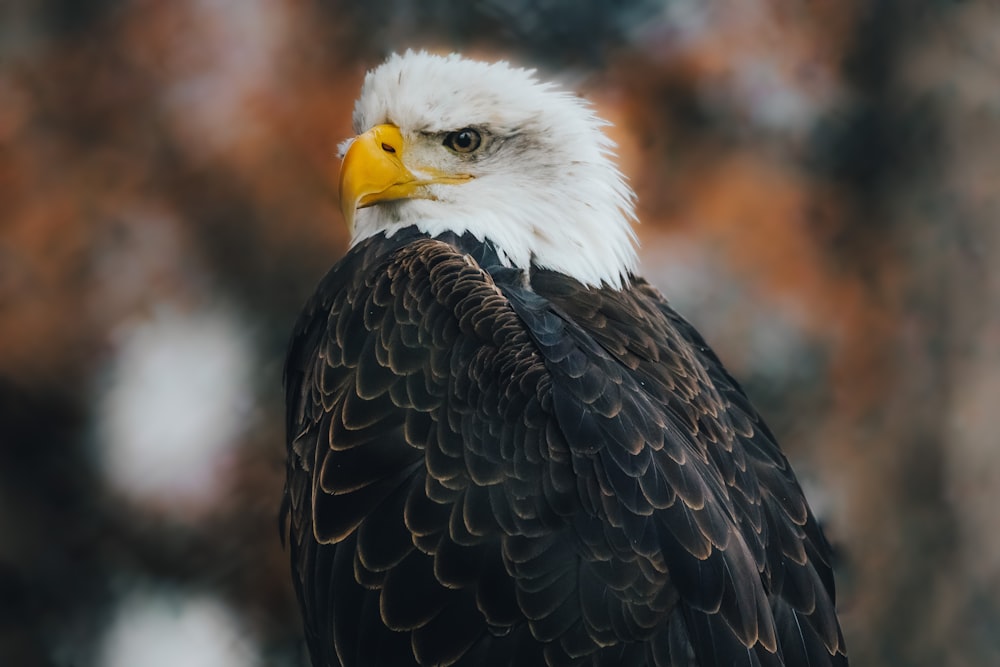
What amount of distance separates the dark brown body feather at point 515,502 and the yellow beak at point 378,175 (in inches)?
7.3

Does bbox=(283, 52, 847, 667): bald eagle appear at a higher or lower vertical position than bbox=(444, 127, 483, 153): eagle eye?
lower

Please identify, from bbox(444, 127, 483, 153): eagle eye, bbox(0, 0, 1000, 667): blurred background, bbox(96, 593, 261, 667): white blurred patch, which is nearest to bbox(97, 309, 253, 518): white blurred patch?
bbox(0, 0, 1000, 667): blurred background

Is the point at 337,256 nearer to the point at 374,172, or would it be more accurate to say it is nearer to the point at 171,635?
the point at 374,172

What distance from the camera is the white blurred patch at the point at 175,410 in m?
2.31

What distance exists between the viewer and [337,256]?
2404mm

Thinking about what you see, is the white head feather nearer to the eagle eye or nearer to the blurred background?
the eagle eye

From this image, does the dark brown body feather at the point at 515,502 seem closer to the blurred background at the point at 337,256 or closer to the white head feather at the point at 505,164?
the white head feather at the point at 505,164

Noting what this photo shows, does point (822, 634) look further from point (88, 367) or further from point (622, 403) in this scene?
point (88, 367)

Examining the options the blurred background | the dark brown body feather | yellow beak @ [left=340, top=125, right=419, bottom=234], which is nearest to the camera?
the dark brown body feather

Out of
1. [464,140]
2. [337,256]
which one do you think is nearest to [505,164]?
[464,140]

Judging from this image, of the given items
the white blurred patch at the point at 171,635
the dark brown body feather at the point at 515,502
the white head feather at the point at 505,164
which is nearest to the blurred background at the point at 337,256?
the white blurred patch at the point at 171,635

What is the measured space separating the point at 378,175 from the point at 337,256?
617mm

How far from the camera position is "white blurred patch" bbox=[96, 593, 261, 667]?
7.60 ft

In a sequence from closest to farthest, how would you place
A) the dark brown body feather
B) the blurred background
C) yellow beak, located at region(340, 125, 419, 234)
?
the dark brown body feather < yellow beak, located at region(340, 125, 419, 234) < the blurred background
